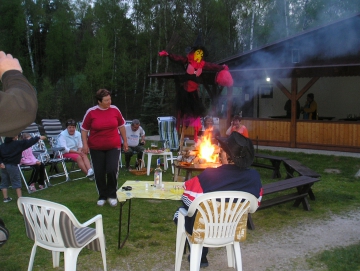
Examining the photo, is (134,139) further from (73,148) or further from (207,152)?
(207,152)

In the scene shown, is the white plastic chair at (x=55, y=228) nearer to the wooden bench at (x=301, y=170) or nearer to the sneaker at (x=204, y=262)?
the sneaker at (x=204, y=262)

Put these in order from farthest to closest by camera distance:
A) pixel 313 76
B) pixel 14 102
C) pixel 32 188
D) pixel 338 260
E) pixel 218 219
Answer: pixel 313 76, pixel 32 188, pixel 338 260, pixel 218 219, pixel 14 102

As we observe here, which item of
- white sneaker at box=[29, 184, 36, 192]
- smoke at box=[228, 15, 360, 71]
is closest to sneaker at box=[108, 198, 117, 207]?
white sneaker at box=[29, 184, 36, 192]

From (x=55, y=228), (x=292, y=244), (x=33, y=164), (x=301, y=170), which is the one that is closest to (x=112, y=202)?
(x=33, y=164)

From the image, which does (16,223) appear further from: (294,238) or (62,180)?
(294,238)

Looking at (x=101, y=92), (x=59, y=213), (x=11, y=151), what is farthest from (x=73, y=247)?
(x=11, y=151)

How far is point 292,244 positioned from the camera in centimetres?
461

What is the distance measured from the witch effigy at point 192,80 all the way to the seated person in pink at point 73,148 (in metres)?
2.74

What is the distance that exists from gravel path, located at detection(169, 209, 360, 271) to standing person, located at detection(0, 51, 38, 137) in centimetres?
268

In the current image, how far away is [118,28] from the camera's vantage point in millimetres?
21594

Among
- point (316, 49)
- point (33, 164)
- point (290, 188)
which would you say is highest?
point (316, 49)

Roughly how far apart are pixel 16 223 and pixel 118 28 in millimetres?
17720

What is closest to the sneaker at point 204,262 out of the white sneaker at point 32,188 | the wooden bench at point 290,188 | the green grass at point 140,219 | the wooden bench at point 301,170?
the green grass at point 140,219

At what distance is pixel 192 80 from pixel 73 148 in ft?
11.4
